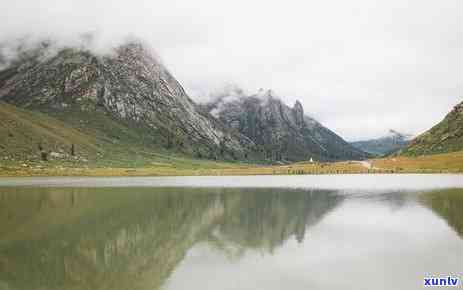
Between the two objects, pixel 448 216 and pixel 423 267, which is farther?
pixel 448 216

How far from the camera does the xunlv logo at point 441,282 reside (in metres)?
19.6

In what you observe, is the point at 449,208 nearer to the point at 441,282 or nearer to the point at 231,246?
the point at 231,246

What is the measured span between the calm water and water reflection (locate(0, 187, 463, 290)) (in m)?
0.09

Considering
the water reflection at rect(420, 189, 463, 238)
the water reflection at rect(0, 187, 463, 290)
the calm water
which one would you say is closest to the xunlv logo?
the calm water

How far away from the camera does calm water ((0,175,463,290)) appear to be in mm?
21438

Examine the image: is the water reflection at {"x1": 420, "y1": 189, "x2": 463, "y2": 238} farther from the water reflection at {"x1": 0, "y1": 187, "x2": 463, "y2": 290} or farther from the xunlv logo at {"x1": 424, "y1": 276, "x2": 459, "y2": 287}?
the xunlv logo at {"x1": 424, "y1": 276, "x2": 459, "y2": 287}

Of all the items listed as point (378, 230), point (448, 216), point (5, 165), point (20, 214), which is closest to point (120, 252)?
point (378, 230)

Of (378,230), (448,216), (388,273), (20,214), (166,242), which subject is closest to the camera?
(388,273)

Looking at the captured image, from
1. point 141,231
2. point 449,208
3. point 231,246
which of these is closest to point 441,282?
point 231,246

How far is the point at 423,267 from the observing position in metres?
22.9

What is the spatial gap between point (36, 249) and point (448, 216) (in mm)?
35755

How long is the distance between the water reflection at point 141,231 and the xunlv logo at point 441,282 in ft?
30.8

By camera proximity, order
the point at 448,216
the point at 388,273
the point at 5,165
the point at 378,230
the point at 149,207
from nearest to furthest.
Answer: the point at 388,273 → the point at 378,230 → the point at 448,216 → the point at 149,207 → the point at 5,165

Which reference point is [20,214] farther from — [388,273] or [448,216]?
[448,216]
